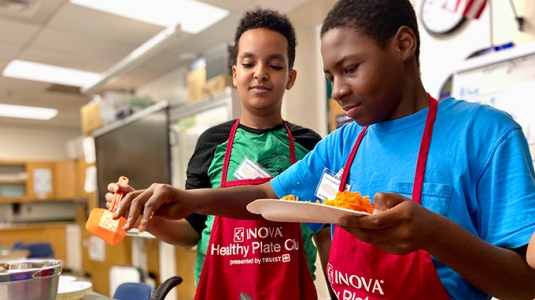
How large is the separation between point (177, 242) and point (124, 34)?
3156 millimetres

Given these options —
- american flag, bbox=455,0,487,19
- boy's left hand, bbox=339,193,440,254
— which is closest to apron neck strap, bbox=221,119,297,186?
boy's left hand, bbox=339,193,440,254

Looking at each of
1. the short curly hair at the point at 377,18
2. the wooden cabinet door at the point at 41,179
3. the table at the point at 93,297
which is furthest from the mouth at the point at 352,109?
the wooden cabinet door at the point at 41,179

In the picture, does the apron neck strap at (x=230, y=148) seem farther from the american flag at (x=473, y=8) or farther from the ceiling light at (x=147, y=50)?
the ceiling light at (x=147, y=50)

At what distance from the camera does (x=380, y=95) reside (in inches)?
26.4

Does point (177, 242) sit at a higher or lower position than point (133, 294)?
higher

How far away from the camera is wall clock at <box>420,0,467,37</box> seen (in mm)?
2057

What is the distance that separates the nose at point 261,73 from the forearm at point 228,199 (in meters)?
0.31

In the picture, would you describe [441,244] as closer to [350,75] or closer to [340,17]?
[350,75]

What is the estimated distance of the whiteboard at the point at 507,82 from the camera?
1.54m

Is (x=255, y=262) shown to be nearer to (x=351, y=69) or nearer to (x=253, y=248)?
(x=253, y=248)

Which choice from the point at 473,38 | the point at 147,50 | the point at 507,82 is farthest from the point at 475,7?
the point at 147,50

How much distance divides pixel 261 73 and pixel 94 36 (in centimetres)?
324

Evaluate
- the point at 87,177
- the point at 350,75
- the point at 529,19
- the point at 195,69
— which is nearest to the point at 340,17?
the point at 350,75

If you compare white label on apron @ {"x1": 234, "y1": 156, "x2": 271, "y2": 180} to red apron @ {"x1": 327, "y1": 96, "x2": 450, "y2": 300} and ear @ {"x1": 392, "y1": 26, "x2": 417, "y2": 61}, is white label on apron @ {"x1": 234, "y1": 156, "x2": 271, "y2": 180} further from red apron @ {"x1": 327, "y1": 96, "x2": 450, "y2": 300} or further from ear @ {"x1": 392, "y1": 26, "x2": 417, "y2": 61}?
ear @ {"x1": 392, "y1": 26, "x2": 417, "y2": 61}
